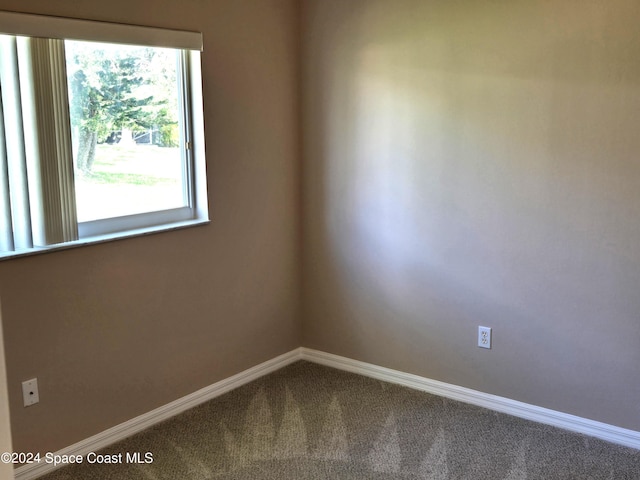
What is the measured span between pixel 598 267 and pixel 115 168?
7.06 feet

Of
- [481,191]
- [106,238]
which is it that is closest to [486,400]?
[481,191]

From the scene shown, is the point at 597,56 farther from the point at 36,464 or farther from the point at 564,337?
the point at 36,464

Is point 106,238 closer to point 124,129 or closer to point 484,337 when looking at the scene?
point 124,129

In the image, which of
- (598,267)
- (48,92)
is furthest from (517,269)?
(48,92)

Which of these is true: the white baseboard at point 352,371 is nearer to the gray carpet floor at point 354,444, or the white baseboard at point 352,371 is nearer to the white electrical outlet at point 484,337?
the gray carpet floor at point 354,444

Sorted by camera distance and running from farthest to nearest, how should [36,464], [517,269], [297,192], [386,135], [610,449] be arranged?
[297,192] → [386,135] → [517,269] → [610,449] → [36,464]

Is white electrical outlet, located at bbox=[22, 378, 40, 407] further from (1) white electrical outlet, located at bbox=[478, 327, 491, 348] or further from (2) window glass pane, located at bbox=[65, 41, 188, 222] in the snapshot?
(1) white electrical outlet, located at bbox=[478, 327, 491, 348]

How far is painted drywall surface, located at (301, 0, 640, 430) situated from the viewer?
9.23 feet

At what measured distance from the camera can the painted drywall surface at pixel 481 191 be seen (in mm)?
2814

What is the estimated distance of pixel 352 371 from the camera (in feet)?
12.3

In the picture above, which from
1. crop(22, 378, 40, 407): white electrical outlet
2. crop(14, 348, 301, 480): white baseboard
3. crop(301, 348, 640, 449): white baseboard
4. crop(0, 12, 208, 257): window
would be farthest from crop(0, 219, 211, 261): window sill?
crop(301, 348, 640, 449): white baseboard

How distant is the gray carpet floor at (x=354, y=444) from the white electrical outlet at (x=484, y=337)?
319 millimetres

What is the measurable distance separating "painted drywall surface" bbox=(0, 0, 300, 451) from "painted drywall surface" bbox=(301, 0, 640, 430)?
0.22 metres

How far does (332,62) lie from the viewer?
3.55 metres
